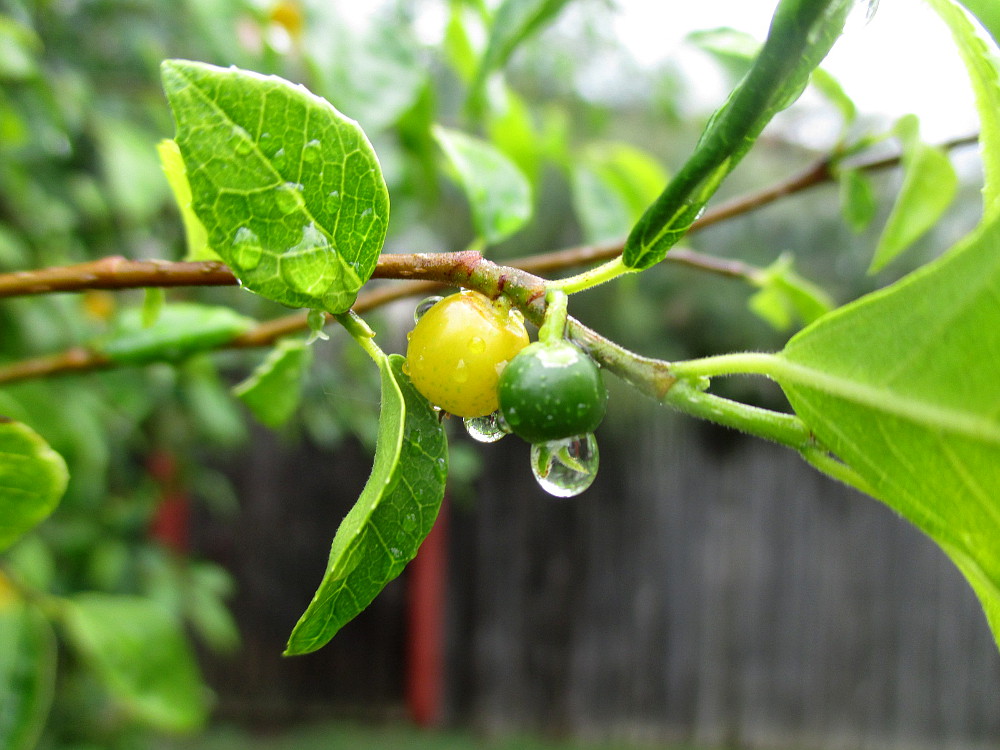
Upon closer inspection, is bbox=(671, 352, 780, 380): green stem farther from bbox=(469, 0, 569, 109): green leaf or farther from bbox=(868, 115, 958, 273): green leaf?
bbox=(469, 0, 569, 109): green leaf

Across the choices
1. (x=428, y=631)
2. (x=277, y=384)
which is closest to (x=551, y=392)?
(x=277, y=384)

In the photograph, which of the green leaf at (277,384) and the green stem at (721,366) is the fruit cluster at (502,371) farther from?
the green leaf at (277,384)

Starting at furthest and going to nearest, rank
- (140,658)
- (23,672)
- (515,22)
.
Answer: (140,658)
(23,672)
(515,22)

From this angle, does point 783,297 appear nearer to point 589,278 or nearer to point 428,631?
point 589,278

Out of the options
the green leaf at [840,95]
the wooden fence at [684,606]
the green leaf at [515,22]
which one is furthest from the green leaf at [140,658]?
the wooden fence at [684,606]

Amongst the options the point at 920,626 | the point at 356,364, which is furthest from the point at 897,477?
A: the point at 920,626

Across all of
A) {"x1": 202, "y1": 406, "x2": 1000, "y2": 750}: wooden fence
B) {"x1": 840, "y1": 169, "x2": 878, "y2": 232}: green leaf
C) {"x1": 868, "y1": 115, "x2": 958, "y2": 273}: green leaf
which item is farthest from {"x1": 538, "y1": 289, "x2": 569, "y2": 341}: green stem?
{"x1": 202, "y1": 406, "x2": 1000, "y2": 750}: wooden fence
